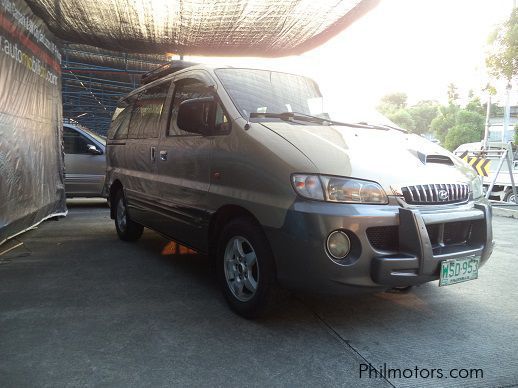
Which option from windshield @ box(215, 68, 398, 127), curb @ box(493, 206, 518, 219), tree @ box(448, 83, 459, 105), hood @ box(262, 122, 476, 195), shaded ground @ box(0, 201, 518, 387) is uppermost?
tree @ box(448, 83, 459, 105)

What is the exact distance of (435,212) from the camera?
8.95ft

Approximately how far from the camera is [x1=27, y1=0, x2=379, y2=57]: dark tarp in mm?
5520

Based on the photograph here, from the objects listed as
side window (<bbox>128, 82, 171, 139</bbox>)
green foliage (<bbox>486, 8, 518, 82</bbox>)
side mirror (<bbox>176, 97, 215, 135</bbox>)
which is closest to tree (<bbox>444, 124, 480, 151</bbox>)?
green foliage (<bbox>486, 8, 518, 82</bbox>)

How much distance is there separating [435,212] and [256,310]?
1.31 metres

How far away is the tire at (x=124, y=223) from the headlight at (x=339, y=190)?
10.2 feet

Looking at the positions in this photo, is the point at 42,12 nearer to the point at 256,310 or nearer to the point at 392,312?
the point at 256,310

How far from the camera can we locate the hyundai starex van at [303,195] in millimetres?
2572

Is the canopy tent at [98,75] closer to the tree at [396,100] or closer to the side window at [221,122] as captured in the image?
the side window at [221,122]

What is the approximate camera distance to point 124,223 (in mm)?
5426

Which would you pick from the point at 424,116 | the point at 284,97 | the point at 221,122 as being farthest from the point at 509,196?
the point at 424,116

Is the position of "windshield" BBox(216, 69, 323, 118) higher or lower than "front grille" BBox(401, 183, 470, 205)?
higher

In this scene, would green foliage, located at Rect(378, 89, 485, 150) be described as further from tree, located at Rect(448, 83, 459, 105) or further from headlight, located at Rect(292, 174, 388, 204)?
headlight, located at Rect(292, 174, 388, 204)

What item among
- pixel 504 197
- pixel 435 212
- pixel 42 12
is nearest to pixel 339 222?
pixel 435 212

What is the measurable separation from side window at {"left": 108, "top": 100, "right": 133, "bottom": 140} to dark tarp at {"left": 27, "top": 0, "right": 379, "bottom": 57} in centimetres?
130
